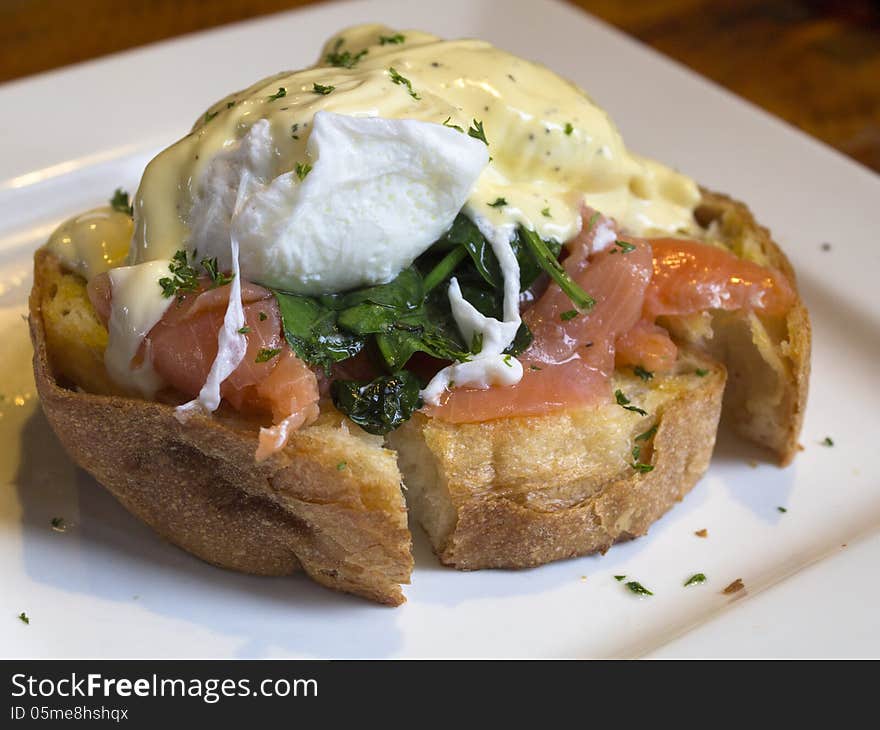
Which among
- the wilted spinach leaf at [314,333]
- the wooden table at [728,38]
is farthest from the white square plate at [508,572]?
the wooden table at [728,38]

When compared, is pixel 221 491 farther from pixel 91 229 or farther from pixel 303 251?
pixel 91 229

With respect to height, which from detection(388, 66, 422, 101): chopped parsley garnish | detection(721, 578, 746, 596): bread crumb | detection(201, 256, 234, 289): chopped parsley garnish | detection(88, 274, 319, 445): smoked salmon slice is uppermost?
detection(388, 66, 422, 101): chopped parsley garnish

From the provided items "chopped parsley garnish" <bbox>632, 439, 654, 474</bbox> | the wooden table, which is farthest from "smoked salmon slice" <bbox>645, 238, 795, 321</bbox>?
the wooden table

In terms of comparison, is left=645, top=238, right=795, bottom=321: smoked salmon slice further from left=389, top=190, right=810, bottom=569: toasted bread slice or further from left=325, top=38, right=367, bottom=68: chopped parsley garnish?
left=325, top=38, right=367, bottom=68: chopped parsley garnish

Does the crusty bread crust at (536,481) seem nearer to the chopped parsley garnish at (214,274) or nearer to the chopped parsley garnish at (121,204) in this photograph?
the chopped parsley garnish at (214,274)
